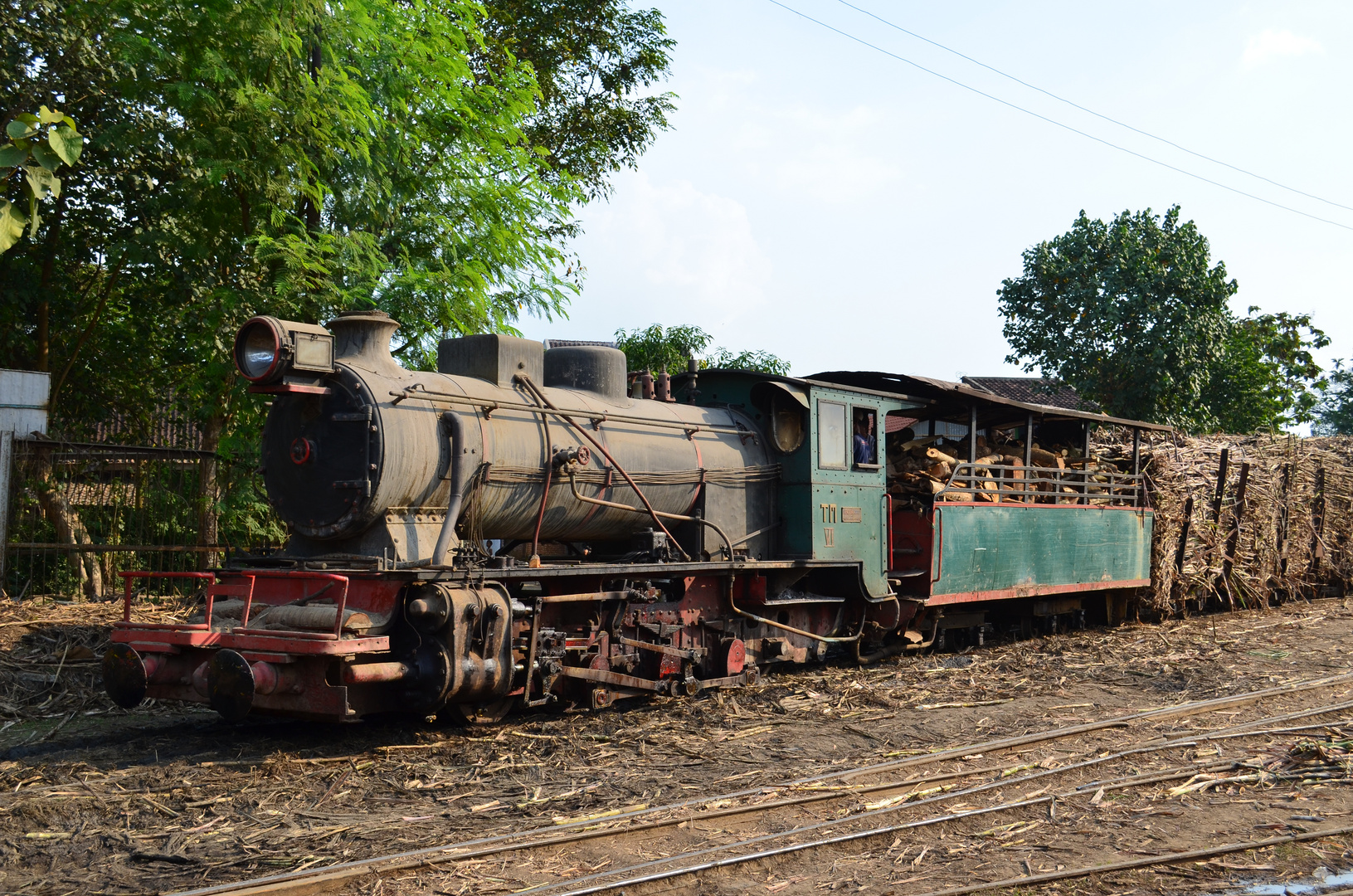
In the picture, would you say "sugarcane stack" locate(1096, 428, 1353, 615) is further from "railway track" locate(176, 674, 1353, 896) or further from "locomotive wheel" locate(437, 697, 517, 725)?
"locomotive wheel" locate(437, 697, 517, 725)

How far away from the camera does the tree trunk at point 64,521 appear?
11133 mm

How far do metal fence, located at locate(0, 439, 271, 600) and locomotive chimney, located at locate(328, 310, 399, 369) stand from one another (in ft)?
16.3

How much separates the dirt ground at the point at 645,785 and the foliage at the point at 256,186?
4318 mm

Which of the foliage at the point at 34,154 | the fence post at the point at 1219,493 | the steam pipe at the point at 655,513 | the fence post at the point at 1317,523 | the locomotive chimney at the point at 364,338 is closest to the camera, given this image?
the foliage at the point at 34,154

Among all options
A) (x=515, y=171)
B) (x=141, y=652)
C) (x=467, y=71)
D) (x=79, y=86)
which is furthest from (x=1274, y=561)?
(x=79, y=86)

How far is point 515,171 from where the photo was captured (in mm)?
14109

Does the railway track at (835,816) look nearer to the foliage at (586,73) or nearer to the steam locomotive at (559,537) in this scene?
the steam locomotive at (559,537)

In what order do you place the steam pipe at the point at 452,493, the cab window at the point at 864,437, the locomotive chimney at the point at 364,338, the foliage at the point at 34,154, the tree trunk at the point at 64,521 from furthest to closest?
the tree trunk at the point at 64,521
the cab window at the point at 864,437
the locomotive chimney at the point at 364,338
the steam pipe at the point at 452,493
the foliage at the point at 34,154

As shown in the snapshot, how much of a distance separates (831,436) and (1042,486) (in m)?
5.13

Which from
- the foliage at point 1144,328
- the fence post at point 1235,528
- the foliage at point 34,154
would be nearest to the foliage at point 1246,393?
the foliage at point 1144,328

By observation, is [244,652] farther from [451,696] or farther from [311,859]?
[311,859]

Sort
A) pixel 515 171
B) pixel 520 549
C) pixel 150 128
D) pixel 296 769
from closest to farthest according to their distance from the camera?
pixel 296 769, pixel 520 549, pixel 150 128, pixel 515 171

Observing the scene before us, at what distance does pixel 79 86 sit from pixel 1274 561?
2031 cm

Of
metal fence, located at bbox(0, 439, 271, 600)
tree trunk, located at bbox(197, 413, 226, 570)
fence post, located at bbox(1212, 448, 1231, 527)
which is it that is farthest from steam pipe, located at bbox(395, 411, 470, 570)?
fence post, located at bbox(1212, 448, 1231, 527)
